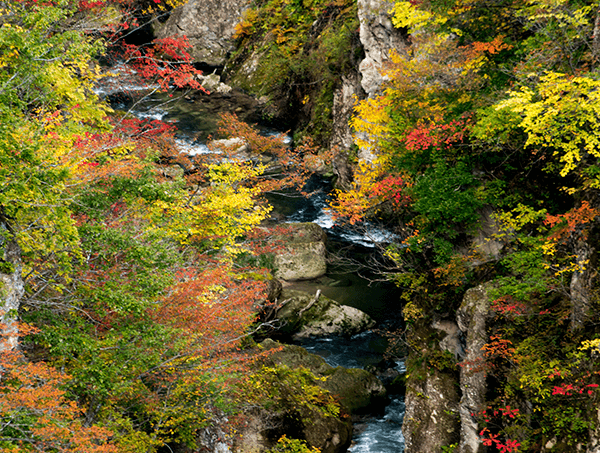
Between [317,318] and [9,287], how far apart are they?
41.1 feet

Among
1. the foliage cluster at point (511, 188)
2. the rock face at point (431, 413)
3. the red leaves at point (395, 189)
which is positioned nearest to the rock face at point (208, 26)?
the foliage cluster at point (511, 188)

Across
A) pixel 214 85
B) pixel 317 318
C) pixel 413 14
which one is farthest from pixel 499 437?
pixel 214 85

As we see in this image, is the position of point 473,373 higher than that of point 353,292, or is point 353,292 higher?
→ point 353,292

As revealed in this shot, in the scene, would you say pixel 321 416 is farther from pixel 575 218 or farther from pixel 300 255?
pixel 300 255

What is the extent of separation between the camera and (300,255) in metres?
20.3

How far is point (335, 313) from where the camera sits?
1700 centimetres

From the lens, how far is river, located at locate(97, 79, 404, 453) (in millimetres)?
13047

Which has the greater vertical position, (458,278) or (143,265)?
(458,278)

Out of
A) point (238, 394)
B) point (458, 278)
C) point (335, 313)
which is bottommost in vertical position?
point (238, 394)

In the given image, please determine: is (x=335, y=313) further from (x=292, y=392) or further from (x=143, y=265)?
(x=143, y=265)

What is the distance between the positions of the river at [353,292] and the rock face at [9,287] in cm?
604

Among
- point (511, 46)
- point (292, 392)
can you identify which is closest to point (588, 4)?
point (511, 46)

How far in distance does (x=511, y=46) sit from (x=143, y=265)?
11.5m

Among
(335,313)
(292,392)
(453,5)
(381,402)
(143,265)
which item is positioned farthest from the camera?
(335,313)
